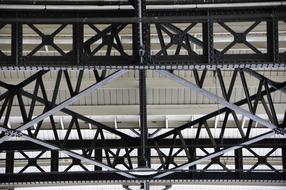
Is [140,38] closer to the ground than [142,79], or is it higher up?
higher up

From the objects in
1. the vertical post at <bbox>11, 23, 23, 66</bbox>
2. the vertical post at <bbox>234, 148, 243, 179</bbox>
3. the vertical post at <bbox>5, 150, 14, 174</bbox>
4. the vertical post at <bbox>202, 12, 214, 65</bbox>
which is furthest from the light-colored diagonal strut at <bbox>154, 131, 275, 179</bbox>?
the vertical post at <bbox>11, 23, 23, 66</bbox>

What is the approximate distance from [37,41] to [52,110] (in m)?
3.84

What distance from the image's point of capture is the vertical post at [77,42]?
14406mm

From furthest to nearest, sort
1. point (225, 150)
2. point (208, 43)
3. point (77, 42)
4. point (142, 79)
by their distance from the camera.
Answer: point (225, 150) < point (142, 79) < point (77, 42) < point (208, 43)

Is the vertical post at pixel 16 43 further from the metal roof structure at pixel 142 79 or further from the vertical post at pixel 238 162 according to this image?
the vertical post at pixel 238 162

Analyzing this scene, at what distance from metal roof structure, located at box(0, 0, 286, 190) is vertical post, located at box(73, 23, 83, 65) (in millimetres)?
22

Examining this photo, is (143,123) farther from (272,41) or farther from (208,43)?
(272,41)

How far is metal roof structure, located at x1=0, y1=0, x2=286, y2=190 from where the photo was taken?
1441 cm

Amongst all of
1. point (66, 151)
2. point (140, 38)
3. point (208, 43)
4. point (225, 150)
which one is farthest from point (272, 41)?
point (66, 151)

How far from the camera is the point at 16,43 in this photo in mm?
14430

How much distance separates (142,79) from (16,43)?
4.45 metres

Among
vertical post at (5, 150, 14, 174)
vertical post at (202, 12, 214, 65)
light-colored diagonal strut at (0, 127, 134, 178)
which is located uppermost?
vertical post at (202, 12, 214, 65)

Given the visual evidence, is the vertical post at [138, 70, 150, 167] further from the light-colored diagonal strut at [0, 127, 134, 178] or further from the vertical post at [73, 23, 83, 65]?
the vertical post at [73, 23, 83, 65]

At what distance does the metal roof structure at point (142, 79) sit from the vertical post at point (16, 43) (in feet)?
0.07
